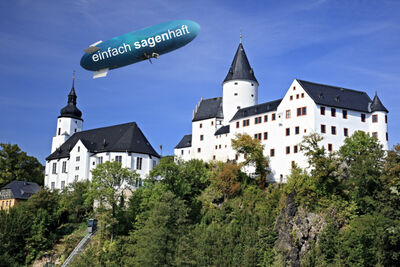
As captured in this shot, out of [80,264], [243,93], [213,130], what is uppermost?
[243,93]

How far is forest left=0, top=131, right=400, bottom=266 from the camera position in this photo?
48312mm

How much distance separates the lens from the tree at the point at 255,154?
64.1 metres

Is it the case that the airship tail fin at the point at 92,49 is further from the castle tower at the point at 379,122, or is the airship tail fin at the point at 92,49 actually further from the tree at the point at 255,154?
the castle tower at the point at 379,122

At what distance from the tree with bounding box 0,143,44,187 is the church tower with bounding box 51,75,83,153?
237 inches

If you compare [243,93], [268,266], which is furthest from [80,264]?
[243,93]

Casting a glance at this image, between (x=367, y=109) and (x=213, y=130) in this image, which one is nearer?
(x=367, y=109)

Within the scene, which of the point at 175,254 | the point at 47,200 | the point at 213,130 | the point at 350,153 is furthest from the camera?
the point at 213,130

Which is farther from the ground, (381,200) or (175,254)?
(381,200)

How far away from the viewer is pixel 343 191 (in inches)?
2167

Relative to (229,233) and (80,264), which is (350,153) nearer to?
(229,233)

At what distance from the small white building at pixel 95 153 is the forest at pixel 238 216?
21.4 feet

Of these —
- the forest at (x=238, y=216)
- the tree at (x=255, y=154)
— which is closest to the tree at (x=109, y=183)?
the forest at (x=238, y=216)

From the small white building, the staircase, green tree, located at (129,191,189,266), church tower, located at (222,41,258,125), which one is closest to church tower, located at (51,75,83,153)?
the small white building

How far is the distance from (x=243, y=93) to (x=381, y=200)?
3319 centimetres
